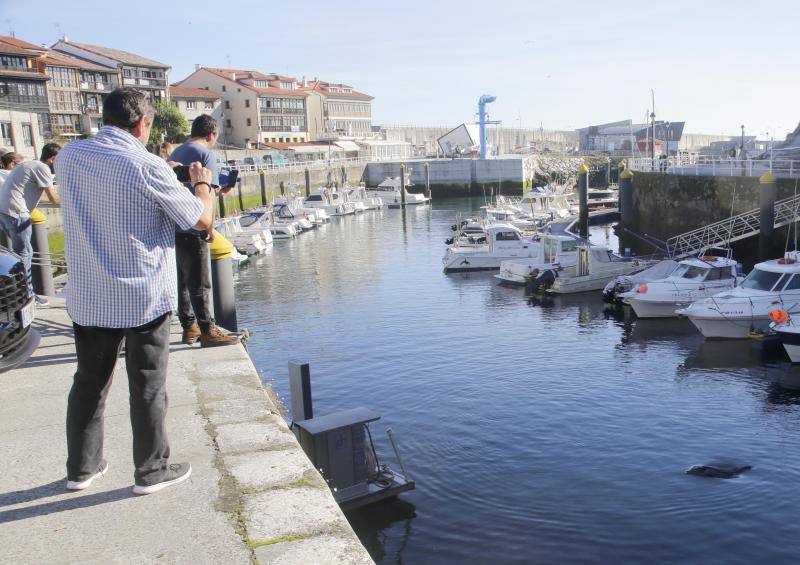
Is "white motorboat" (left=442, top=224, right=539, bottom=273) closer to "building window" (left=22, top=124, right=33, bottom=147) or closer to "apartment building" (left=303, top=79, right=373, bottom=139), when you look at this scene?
"building window" (left=22, top=124, right=33, bottom=147)

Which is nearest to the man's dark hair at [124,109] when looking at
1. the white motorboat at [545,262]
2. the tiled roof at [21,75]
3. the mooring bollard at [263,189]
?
the white motorboat at [545,262]

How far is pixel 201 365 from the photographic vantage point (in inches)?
263

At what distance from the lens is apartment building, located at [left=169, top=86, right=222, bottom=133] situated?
294 feet

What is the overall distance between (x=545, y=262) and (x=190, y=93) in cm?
7054

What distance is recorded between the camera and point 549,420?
14500 mm

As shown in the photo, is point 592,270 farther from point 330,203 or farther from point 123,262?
point 330,203

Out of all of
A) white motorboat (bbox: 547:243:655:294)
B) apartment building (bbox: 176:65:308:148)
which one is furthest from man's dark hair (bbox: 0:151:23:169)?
apartment building (bbox: 176:65:308:148)

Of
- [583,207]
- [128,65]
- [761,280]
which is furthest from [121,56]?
[761,280]

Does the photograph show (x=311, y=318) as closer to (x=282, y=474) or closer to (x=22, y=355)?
(x=22, y=355)

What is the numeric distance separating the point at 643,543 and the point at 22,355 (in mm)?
7573

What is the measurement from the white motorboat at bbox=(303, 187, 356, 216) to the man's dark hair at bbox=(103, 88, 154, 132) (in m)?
61.9

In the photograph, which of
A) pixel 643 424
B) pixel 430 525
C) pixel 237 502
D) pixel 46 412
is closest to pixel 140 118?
pixel 237 502

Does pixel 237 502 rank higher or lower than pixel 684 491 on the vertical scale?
higher

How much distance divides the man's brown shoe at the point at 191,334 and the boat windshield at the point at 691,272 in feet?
67.1
